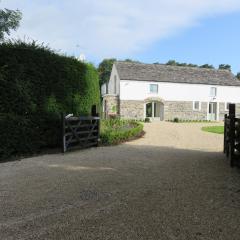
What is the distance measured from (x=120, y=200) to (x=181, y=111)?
36.2m

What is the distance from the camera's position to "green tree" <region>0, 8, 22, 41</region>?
1556 cm

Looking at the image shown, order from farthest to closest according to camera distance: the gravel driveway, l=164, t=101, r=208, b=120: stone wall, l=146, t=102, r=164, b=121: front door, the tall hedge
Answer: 1. l=146, t=102, r=164, b=121: front door
2. l=164, t=101, r=208, b=120: stone wall
3. the tall hedge
4. the gravel driveway

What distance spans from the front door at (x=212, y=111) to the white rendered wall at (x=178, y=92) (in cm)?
70

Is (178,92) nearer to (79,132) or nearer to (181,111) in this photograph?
(181,111)

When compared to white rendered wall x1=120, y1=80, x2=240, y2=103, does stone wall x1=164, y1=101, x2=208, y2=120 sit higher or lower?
lower

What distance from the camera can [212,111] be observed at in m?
43.4

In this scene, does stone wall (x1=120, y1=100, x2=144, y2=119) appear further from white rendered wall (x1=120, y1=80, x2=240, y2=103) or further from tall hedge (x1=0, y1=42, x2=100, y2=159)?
tall hedge (x1=0, y1=42, x2=100, y2=159)


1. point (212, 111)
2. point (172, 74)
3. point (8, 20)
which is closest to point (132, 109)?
point (172, 74)

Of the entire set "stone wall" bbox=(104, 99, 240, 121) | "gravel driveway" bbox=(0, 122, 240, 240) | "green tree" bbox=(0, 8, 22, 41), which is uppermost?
"green tree" bbox=(0, 8, 22, 41)

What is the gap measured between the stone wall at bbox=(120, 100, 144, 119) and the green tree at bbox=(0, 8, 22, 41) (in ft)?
77.6

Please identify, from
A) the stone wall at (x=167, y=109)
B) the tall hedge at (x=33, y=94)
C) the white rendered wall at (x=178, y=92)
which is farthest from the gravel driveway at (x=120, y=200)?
the white rendered wall at (x=178, y=92)

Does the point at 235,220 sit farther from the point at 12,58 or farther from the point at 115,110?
the point at 115,110

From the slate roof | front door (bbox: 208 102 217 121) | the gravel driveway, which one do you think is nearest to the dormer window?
the slate roof

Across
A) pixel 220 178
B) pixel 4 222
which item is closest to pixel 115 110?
pixel 220 178
